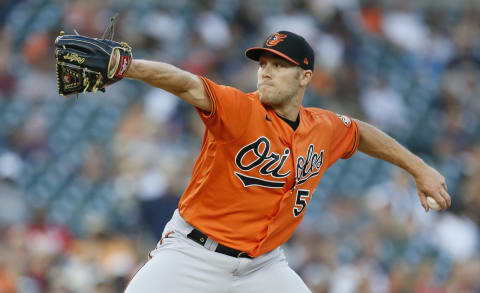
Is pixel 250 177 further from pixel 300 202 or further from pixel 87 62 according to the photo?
pixel 87 62

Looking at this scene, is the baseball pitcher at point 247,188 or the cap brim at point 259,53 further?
the cap brim at point 259,53

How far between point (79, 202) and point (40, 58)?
1.85 m

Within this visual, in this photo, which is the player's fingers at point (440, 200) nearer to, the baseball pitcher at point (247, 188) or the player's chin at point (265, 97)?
the baseball pitcher at point (247, 188)

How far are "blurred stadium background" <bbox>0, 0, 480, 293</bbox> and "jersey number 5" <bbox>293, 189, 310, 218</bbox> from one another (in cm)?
273

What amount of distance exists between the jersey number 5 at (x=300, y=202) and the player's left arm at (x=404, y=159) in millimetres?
610

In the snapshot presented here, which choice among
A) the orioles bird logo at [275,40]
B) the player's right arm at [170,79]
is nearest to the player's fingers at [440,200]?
the orioles bird logo at [275,40]

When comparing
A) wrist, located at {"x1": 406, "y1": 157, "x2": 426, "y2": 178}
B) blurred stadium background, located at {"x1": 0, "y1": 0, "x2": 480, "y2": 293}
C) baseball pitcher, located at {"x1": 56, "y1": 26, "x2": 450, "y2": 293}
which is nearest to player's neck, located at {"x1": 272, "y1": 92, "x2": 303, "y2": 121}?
baseball pitcher, located at {"x1": 56, "y1": 26, "x2": 450, "y2": 293}

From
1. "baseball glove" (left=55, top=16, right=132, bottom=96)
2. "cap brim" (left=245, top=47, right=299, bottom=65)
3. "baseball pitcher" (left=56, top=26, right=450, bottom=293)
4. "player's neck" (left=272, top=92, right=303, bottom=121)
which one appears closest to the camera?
"baseball glove" (left=55, top=16, right=132, bottom=96)

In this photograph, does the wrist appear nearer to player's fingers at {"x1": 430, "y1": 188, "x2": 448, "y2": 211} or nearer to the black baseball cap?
player's fingers at {"x1": 430, "y1": 188, "x2": 448, "y2": 211}

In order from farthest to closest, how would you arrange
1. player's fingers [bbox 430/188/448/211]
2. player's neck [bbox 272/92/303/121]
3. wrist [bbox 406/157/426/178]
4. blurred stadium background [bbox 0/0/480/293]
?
blurred stadium background [bbox 0/0/480/293] → wrist [bbox 406/157/426/178] → player's fingers [bbox 430/188/448/211] → player's neck [bbox 272/92/303/121]

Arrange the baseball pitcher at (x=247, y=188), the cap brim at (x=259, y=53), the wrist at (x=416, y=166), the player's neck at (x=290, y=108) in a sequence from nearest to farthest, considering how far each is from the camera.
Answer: the baseball pitcher at (x=247, y=188)
the cap brim at (x=259, y=53)
the player's neck at (x=290, y=108)
the wrist at (x=416, y=166)

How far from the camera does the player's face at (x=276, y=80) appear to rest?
435 cm

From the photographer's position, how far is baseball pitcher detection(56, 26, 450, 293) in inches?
164

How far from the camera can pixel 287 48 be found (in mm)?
4367
